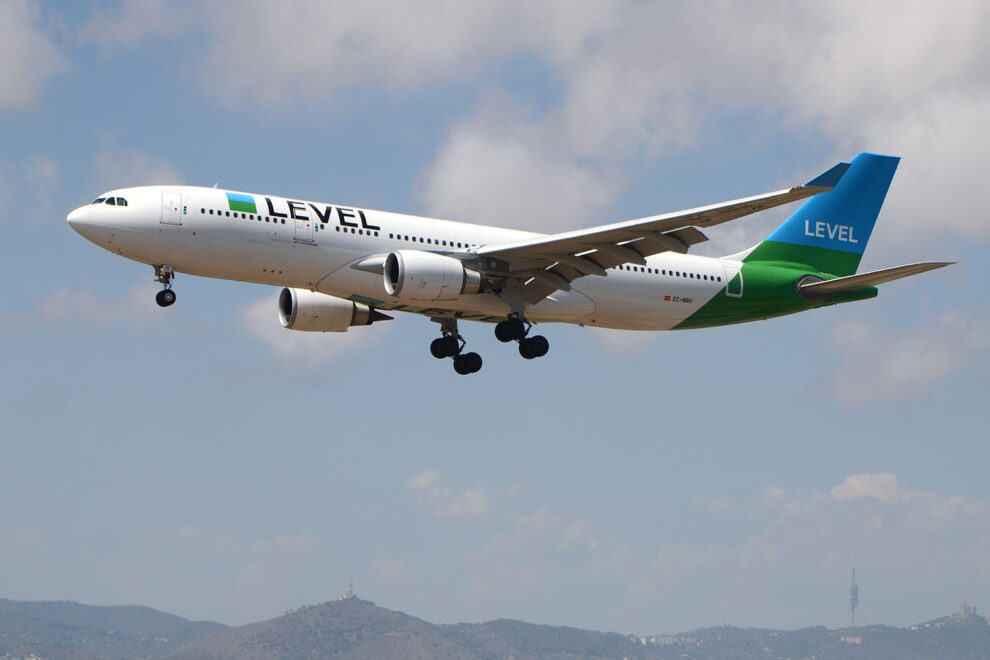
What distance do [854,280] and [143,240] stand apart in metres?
25.9

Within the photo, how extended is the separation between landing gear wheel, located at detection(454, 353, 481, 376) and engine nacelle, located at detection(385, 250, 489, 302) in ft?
22.2

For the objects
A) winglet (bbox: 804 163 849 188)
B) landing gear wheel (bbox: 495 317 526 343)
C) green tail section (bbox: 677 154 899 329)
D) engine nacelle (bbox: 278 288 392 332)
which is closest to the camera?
winglet (bbox: 804 163 849 188)

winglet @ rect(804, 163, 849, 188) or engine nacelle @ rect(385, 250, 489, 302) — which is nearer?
winglet @ rect(804, 163, 849, 188)

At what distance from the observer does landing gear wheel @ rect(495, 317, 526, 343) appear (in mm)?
44219

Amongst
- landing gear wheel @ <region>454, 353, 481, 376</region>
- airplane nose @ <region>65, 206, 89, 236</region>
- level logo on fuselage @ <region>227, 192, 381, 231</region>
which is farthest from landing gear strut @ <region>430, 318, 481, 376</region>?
airplane nose @ <region>65, 206, 89, 236</region>

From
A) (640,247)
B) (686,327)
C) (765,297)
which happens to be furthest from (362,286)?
(765,297)

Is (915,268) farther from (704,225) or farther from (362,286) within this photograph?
(362,286)

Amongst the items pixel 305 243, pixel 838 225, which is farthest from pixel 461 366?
pixel 838 225

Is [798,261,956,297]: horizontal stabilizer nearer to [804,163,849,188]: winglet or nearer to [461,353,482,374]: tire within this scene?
[804,163,849,188]: winglet

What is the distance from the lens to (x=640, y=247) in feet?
137

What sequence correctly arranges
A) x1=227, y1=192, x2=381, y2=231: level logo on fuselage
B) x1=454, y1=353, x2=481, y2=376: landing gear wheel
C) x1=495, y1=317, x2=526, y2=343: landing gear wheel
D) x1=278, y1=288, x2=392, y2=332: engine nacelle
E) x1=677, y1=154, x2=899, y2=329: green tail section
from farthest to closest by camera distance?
x1=677, y1=154, x2=899, y2=329: green tail section
x1=454, y1=353, x2=481, y2=376: landing gear wheel
x1=278, y1=288, x2=392, y2=332: engine nacelle
x1=495, y1=317, x2=526, y2=343: landing gear wheel
x1=227, y1=192, x2=381, y2=231: level logo on fuselage

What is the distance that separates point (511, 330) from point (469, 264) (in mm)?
3477

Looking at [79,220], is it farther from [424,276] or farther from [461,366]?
[461,366]

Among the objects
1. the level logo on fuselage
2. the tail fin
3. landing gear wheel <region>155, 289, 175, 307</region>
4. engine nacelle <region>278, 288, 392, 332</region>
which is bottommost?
landing gear wheel <region>155, 289, 175, 307</region>
